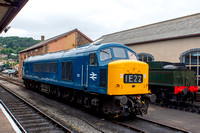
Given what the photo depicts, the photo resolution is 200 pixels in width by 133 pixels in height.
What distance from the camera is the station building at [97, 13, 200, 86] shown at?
1636 centimetres

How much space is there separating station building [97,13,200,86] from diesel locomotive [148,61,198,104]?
335 centimetres

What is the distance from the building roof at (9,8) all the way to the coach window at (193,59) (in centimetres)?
1408

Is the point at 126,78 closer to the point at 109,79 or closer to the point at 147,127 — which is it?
the point at 109,79

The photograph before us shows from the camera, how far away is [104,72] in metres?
8.09

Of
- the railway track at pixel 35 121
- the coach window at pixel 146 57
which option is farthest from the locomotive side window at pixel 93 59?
the coach window at pixel 146 57

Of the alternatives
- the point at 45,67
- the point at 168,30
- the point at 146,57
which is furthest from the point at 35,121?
the point at 168,30

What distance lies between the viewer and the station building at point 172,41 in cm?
1636

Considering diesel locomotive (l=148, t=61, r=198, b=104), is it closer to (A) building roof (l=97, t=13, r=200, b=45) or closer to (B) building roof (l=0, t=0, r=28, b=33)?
(A) building roof (l=97, t=13, r=200, b=45)

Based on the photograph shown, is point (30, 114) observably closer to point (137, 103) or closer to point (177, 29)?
point (137, 103)

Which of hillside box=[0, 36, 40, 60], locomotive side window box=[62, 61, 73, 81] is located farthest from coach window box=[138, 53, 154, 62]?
hillside box=[0, 36, 40, 60]

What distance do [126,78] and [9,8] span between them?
6.55 meters

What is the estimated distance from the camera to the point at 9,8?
→ 916 centimetres

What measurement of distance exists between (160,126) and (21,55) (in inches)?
1586

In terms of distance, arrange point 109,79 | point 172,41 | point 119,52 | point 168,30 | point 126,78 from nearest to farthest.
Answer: point 109,79 < point 126,78 < point 119,52 < point 172,41 < point 168,30
